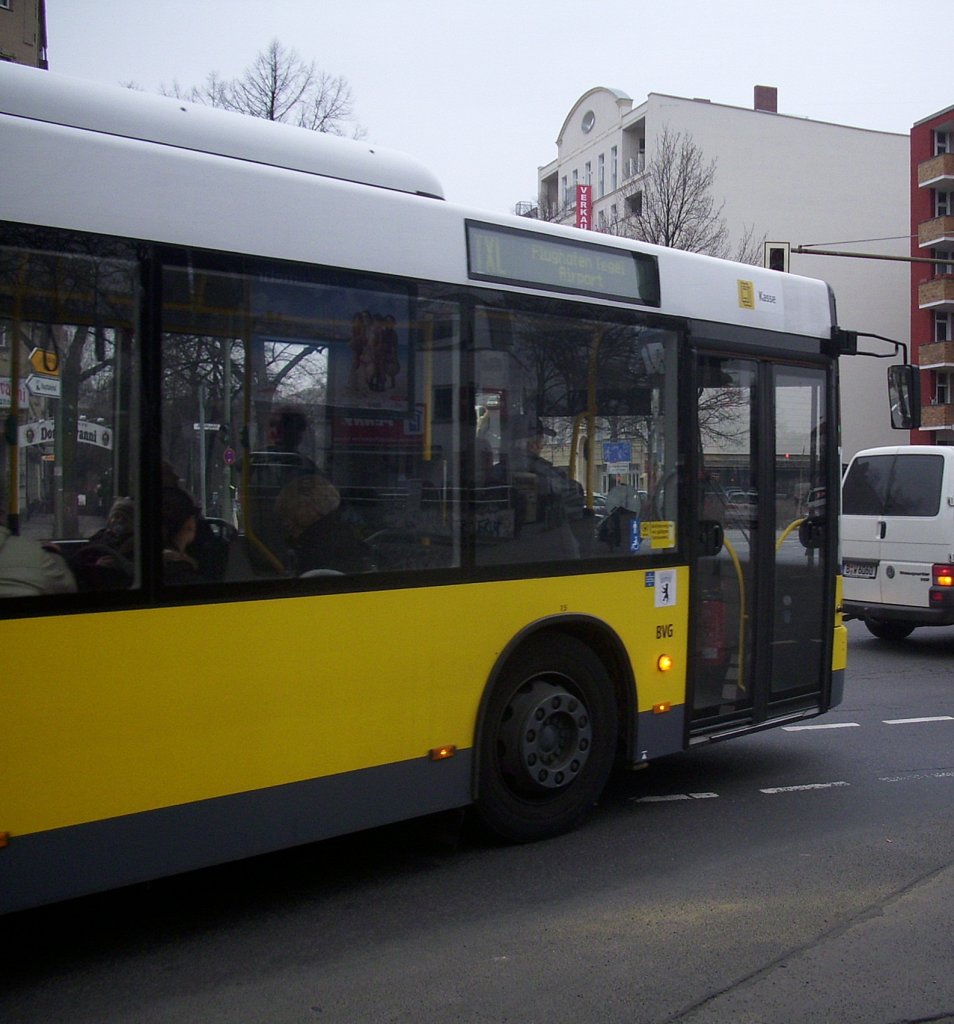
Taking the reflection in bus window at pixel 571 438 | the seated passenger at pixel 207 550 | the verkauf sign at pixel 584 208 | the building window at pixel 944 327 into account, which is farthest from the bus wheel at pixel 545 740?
the building window at pixel 944 327

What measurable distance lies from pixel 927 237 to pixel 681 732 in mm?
52340

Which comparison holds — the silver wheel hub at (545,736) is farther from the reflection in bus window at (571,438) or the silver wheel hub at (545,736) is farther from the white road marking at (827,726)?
the white road marking at (827,726)

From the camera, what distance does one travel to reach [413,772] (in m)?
4.92

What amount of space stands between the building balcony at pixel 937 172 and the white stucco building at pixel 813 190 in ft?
10.8

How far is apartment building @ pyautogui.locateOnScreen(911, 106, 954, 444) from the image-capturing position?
51.7 metres

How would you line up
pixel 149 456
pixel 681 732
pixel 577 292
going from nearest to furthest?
1. pixel 149 456
2. pixel 577 292
3. pixel 681 732

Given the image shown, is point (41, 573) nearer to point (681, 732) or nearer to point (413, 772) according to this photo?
point (413, 772)

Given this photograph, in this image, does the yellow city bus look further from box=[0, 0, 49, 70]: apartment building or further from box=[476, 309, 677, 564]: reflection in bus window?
box=[0, 0, 49, 70]: apartment building

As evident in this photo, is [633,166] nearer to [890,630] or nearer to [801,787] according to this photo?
[890,630]

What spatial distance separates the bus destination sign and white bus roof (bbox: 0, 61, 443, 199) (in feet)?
1.18

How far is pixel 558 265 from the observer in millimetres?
5594

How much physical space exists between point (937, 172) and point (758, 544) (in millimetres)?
51558

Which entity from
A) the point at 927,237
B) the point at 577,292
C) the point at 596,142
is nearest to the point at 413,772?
the point at 577,292

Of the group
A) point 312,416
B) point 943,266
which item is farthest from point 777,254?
point 943,266
